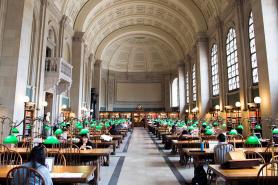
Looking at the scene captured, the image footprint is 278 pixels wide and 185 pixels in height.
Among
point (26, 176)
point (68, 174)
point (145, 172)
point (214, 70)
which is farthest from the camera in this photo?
point (214, 70)

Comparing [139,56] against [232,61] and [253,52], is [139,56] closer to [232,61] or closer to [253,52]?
[232,61]

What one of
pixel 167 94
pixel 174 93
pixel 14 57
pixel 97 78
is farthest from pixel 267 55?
pixel 167 94

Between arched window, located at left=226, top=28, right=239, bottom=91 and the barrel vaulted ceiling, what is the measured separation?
97.4 inches

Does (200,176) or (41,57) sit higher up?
(41,57)

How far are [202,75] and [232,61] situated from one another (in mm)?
4786

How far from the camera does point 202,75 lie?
21359mm

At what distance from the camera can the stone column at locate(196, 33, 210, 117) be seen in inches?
827

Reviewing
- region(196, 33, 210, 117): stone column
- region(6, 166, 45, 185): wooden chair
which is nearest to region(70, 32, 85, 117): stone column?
region(196, 33, 210, 117): stone column

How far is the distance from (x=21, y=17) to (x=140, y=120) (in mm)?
27159

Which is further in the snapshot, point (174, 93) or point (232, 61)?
point (174, 93)

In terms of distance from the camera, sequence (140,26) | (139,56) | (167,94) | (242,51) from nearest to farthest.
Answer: (242,51), (140,26), (167,94), (139,56)

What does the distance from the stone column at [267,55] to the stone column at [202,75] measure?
32.8 ft

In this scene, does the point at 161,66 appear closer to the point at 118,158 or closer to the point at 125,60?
the point at 125,60

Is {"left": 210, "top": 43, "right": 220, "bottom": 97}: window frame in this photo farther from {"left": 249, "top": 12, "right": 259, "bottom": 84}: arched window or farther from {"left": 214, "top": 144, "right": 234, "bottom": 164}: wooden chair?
{"left": 214, "top": 144, "right": 234, "bottom": 164}: wooden chair
